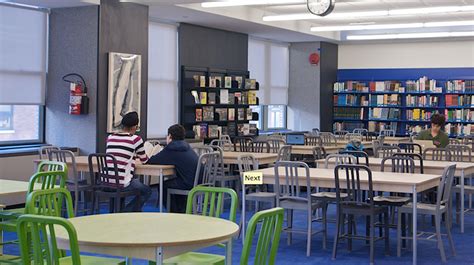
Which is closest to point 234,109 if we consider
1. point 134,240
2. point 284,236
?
point 284,236

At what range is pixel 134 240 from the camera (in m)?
3.34

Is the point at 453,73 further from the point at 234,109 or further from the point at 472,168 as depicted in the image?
the point at 472,168

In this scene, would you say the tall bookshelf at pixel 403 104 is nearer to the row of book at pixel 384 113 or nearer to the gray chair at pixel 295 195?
the row of book at pixel 384 113

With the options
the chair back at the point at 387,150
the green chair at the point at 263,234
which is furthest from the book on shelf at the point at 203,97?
the green chair at the point at 263,234

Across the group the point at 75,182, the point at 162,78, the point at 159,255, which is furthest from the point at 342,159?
the point at 162,78

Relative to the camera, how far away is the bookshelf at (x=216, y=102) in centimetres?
1257

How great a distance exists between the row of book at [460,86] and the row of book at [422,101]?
1.18 feet

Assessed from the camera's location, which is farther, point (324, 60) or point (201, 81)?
point (324, 60)

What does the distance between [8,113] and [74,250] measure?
7030 millimetres

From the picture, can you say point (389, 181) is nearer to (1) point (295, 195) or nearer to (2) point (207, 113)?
(1) point (295, 195)

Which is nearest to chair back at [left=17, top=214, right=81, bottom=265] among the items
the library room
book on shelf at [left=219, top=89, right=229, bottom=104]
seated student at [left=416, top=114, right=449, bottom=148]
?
the library room

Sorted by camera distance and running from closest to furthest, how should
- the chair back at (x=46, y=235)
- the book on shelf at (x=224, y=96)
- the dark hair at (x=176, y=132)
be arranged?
1. the chair back at (x=46, y=235)
2. the dark hair at (x=176, y=132)
3. the book on shelf at (x=224, y=96)

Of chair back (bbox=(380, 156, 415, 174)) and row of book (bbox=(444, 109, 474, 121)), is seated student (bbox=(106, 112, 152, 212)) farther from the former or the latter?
Result: row of book (bbox=(444, 109, 474, 121))

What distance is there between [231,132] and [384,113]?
4450 millimetres
